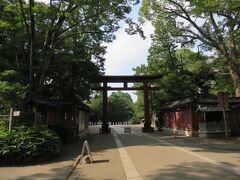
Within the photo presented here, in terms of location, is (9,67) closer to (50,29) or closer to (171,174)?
(50,29)

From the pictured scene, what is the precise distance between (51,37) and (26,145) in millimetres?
10370

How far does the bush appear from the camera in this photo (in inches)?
586

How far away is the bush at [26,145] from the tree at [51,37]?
426 cm

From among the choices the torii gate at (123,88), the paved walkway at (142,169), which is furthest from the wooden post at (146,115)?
the paved walkway at (142,169)

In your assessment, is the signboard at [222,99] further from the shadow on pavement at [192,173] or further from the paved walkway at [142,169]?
the shadow on pavement at [192,173]

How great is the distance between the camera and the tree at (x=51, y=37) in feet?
70.4

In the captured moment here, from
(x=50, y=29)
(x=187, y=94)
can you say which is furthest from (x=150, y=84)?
(x=50, y=29)

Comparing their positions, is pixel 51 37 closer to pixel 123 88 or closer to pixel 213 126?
pixel 213 126

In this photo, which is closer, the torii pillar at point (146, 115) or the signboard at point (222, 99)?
the signboard at point (222, 99)

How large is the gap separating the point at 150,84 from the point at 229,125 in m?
18.4

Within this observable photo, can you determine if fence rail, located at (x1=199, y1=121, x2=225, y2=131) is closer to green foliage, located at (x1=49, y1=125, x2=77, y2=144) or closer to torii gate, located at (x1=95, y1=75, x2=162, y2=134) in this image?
green foliage, located at (x1=49, y1=125, x2=77, y2=144)

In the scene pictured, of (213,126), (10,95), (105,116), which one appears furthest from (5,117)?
(105,116)

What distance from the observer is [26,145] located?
1526cm

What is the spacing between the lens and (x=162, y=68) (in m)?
Answer: 45.1
